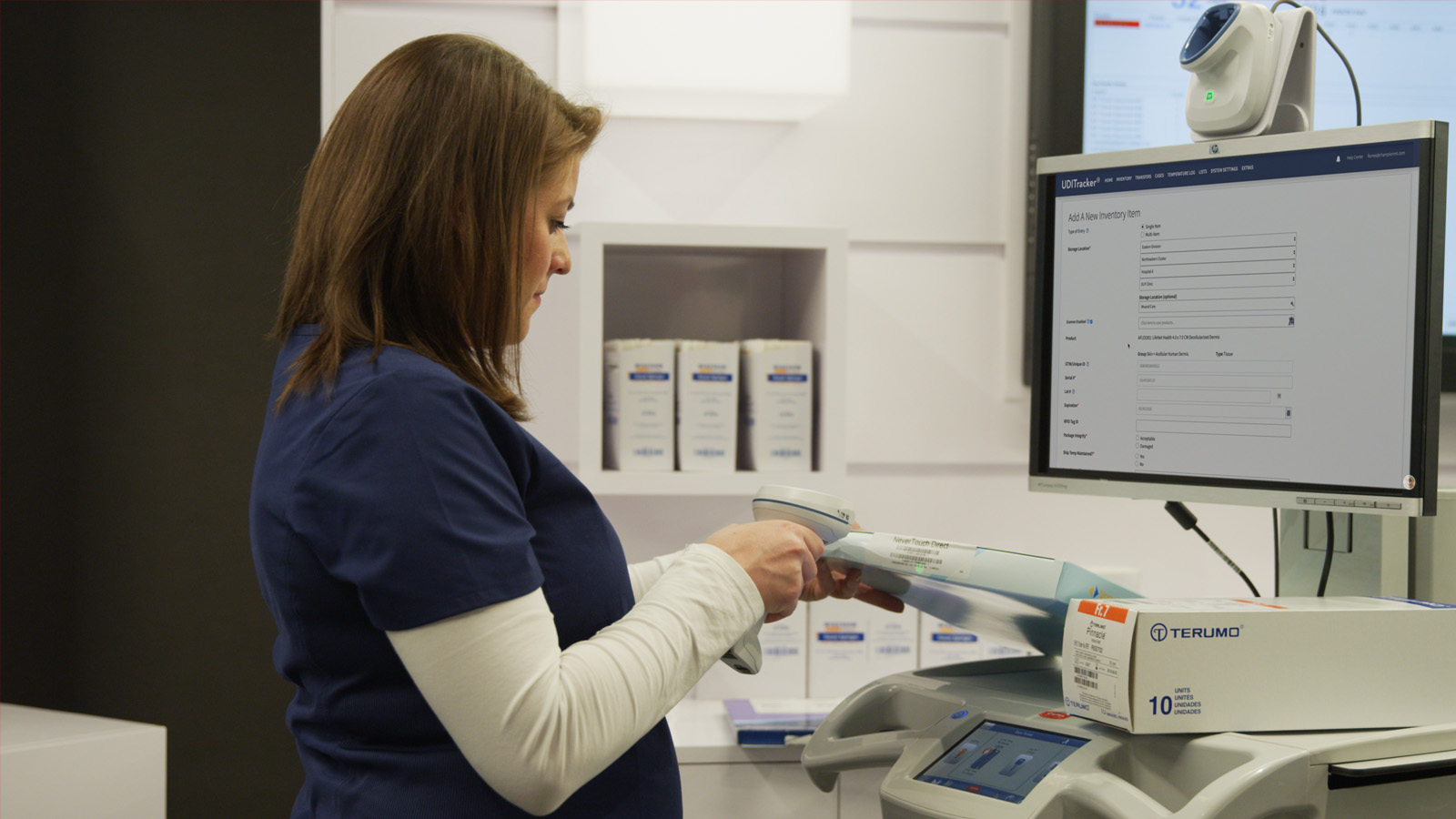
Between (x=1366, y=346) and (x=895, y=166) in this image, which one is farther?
(x=895, y=166)

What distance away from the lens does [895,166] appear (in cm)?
208

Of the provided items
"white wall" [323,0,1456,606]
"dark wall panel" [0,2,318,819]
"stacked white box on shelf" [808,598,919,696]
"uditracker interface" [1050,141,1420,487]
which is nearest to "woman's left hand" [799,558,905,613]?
"uditracker interface" [1050,141,1420,487]

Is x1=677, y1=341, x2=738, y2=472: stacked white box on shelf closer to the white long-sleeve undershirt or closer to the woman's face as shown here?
the woman's face

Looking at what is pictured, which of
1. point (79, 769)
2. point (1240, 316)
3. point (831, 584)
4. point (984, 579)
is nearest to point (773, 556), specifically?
point (984, 579)

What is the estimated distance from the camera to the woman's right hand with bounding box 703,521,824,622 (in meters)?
1.00

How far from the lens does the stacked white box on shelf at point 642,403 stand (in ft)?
5.67

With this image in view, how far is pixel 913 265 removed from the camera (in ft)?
6.85

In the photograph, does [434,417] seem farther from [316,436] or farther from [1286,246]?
[1286,246]

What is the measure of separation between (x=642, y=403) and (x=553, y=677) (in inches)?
36.7

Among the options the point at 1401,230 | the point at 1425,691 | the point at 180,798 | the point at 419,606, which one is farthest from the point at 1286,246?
the point at 180,798

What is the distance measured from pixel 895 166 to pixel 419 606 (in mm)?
1536

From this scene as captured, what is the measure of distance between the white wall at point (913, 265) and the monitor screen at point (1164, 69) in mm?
95

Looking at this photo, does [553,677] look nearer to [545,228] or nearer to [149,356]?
[545,228]

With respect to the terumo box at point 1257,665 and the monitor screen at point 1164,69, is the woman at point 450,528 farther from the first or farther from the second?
the monitor screen at point 1164,69
